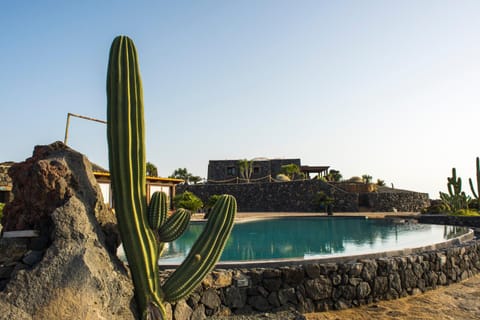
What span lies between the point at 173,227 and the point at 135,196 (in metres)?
0.60

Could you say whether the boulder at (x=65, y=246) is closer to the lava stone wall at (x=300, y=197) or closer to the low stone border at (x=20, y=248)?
the low stone border at (x=20, y=248)

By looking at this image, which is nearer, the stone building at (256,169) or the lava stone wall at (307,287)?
the lava stone wall at (307,287)

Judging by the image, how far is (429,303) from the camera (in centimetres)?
573

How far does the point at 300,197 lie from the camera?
32156 millimetres

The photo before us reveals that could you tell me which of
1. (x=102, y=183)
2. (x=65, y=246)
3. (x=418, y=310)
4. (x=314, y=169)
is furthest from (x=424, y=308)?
(x=314, y=169)

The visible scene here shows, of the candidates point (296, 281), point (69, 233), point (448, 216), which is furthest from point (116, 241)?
point (448, 216)

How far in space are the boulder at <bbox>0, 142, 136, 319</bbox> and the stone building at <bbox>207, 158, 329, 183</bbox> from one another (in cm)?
3721

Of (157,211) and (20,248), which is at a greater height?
(157,211)

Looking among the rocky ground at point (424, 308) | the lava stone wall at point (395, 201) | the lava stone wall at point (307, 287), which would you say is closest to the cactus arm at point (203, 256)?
the lava stone wall at point (307, 287)

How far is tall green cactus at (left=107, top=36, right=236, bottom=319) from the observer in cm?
352

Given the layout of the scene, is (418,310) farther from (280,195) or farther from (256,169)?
(256,169)

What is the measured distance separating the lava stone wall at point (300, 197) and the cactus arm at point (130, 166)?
92.7ft

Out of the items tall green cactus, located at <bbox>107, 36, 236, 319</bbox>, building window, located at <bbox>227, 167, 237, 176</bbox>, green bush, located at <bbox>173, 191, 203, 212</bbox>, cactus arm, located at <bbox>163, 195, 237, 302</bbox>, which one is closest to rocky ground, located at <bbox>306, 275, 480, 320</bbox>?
cactus arm, located at <bbox>163, 195, 237, 302</bbox>

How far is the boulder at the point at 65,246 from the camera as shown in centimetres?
289
